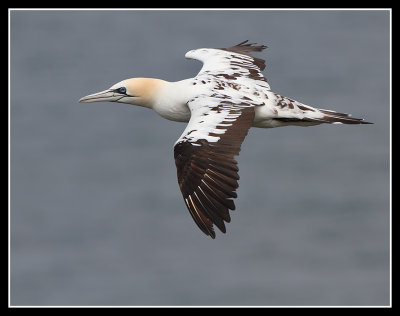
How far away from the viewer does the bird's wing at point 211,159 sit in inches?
516

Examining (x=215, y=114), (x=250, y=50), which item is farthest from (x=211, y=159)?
(x=250, y=50)

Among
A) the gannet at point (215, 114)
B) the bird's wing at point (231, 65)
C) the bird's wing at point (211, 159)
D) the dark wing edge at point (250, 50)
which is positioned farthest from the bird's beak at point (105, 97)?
the dark wing edge at point (250, 50)

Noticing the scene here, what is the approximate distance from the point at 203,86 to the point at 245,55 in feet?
7.89

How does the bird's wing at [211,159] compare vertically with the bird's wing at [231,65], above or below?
below

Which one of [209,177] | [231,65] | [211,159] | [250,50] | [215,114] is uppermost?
[250,50]

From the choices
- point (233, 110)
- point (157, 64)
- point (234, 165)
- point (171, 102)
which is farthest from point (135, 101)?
point (157, 64)

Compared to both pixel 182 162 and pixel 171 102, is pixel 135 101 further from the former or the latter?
pixel 182 162

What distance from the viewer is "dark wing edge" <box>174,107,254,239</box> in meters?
13.1

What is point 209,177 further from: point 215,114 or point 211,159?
point 215,114

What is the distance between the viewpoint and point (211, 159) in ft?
44.4

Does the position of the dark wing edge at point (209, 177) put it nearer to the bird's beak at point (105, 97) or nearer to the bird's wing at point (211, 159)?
the bird's wing at point (211, 159)

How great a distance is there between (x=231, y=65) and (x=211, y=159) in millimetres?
3799

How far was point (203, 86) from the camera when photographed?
15398mm

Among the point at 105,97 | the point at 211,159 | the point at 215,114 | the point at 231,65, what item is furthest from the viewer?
the point at 231,65
